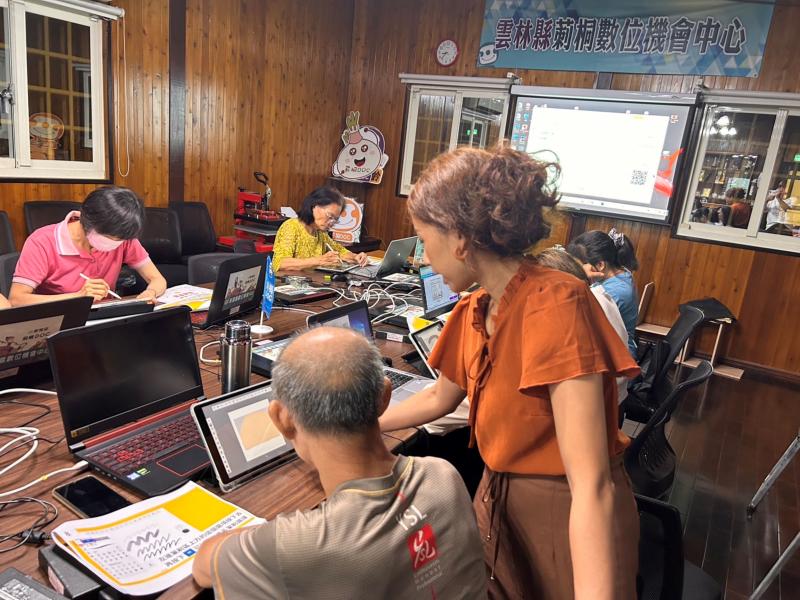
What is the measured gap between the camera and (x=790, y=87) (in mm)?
4695

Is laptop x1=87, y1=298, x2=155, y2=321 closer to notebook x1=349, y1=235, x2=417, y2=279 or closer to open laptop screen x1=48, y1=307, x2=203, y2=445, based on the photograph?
open laptop screen x1=48, y1=307, x2=203, y2=445

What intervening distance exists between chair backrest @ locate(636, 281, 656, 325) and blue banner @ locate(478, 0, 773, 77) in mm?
1956

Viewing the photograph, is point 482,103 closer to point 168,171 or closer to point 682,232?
point 682,232

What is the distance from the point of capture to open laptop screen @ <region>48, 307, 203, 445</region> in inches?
50.4

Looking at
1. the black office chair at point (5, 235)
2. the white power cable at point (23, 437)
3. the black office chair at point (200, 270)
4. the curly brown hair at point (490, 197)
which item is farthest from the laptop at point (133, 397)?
the black office chair at point (5, 235)

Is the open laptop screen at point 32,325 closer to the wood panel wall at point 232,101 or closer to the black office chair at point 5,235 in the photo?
the black office chair at point 5,235

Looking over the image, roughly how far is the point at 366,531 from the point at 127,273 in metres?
3.55

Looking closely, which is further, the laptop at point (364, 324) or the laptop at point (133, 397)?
the laptop at point (364, 324)

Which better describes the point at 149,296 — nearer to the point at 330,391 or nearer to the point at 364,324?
the point at 364,324

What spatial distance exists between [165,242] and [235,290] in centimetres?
266

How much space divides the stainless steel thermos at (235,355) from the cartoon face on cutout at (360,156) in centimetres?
527

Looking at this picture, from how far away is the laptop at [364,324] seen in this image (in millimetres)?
1880

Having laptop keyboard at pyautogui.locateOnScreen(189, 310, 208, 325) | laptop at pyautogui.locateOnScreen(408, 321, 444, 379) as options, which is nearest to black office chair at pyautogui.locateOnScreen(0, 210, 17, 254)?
laptop keyboard at pyautogui.locateOnScreen(189, 310, 208, 325)

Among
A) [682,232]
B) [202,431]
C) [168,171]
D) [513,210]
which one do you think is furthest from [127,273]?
[682,232]
